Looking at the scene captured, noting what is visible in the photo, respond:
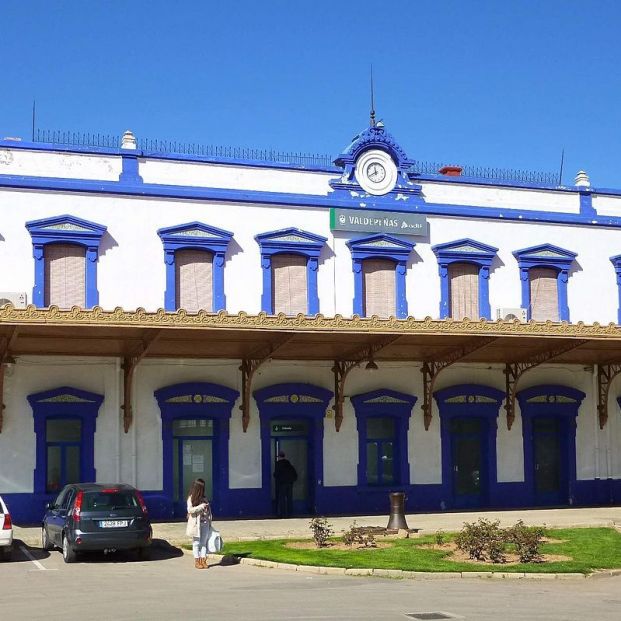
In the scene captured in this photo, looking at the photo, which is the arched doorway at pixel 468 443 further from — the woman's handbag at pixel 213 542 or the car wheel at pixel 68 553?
the car wheel at pixel 68 553

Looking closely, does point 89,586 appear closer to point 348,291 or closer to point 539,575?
point 539,575

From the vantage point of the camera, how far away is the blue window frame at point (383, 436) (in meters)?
28.7

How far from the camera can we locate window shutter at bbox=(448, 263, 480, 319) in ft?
98.7

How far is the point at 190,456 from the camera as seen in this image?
2734 cm

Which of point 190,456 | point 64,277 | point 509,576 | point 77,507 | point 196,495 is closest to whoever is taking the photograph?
point 509,576

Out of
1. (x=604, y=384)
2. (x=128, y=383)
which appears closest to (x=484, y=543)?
(x=128, y=383)

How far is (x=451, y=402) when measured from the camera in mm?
29594

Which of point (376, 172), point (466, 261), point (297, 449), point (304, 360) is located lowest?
point (297, 449)

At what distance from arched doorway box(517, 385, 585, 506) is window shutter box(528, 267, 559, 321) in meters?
2.05

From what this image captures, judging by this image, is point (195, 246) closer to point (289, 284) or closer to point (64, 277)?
point (289, 284)

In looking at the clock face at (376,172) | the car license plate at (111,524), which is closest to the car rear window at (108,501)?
the car license plate at (111,524)

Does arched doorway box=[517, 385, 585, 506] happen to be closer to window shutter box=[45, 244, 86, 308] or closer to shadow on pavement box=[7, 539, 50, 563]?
window shutter box=[45, 244, 86, 308]

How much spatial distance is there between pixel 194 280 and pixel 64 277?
129 inches

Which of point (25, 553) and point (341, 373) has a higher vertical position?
point (341, 373)
